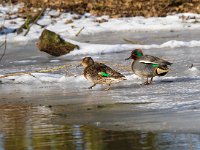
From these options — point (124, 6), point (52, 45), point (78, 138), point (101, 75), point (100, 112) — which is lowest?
point (124, 6)

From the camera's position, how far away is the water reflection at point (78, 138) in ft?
21.7

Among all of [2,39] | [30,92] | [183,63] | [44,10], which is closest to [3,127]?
[30,92]

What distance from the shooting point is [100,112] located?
8.75m

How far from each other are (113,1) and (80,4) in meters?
1.15

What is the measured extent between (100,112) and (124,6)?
1525 cm

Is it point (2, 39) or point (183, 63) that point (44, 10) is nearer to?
point (2, 39)

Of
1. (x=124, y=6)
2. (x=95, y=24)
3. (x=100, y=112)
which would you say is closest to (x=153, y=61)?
(x=100, y=112)

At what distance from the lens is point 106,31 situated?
20656mm

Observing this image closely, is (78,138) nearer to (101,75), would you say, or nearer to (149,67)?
(101,75)

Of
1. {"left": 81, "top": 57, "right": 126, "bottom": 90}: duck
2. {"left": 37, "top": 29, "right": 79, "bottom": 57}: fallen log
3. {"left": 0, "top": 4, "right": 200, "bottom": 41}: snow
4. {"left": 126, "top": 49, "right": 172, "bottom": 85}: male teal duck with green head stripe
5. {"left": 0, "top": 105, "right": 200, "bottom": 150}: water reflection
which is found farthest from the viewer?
{"left": 0, "top": 4, "right": 200, "bottom": 41}: snow

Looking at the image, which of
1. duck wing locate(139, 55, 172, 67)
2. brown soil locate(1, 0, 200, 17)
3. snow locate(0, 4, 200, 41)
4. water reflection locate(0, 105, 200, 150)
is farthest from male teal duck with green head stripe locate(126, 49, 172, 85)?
brown soil locate(1, 0, 200, 17)

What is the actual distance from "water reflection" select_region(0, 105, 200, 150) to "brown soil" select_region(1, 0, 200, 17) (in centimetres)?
1481

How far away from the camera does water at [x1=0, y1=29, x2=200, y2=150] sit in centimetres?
692

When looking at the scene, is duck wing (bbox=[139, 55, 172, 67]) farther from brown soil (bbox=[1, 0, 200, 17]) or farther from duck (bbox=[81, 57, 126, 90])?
brown soil (bbox=[1, 0, 200, 17])
